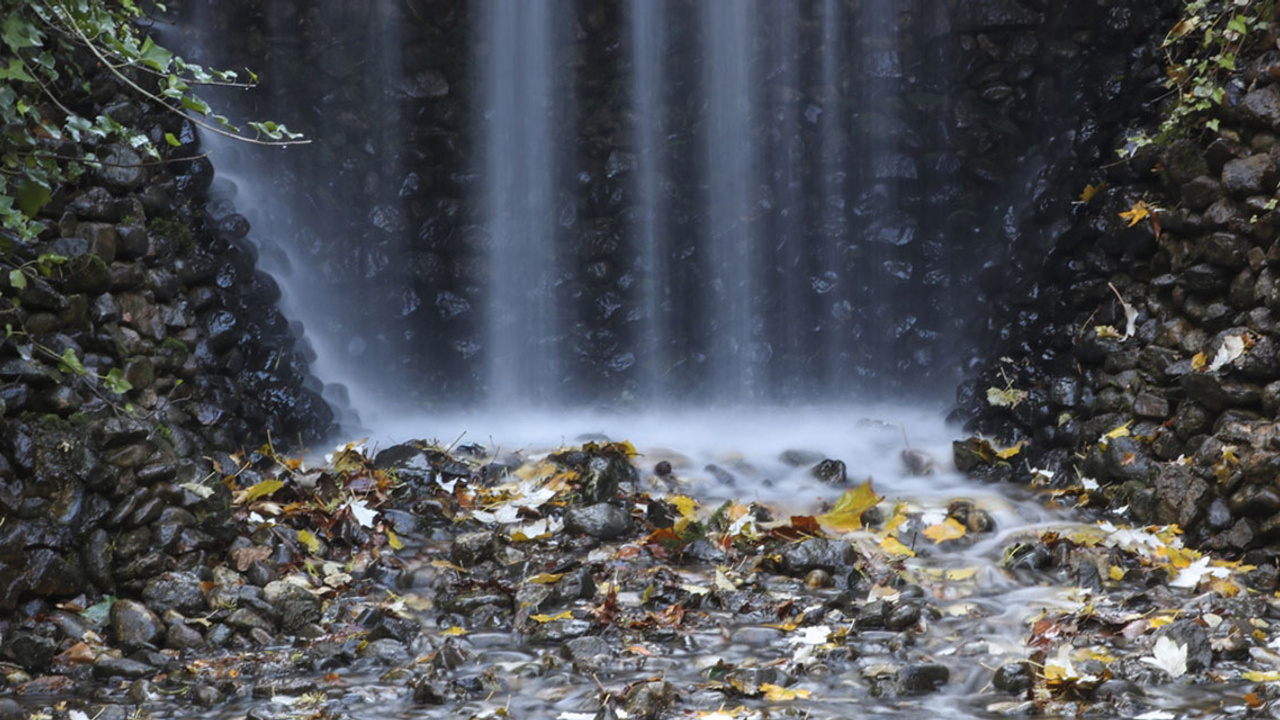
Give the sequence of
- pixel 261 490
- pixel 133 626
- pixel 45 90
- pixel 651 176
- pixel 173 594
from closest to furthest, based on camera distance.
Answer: pixel 133 626, pixel 173 594, pixel 45 90, pixel 261 490, pixel 651 176

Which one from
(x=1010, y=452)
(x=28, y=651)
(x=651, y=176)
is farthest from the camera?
(x=651, y=176)

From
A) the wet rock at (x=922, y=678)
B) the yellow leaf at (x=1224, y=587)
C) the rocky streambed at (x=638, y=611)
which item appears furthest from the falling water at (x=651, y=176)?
the wet rock at (x=922, y=678)

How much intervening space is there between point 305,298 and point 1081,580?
6.56 metres

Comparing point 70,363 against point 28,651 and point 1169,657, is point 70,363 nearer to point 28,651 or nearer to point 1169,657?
point 28,651

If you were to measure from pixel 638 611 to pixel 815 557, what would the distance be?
0.88 m

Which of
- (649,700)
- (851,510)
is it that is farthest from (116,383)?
(851,510)

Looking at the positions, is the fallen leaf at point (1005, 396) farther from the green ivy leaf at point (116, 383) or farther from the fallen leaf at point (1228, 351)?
the green ivy leaf at point (116, 383)

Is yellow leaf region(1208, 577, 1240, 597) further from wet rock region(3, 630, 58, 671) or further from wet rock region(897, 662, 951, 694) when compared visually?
wet rock region(3, 630, 58, 671)

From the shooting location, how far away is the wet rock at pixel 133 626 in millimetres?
3797

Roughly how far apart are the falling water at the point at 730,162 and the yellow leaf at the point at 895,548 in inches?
181

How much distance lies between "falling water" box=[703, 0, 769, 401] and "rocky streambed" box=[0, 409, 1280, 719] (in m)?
3.81

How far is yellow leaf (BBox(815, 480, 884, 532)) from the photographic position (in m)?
5.37

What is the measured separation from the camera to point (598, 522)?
5.14m

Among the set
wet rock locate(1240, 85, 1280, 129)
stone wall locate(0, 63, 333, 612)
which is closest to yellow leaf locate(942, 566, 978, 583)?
wet rock locate(1240, 85, 1280, 129)
